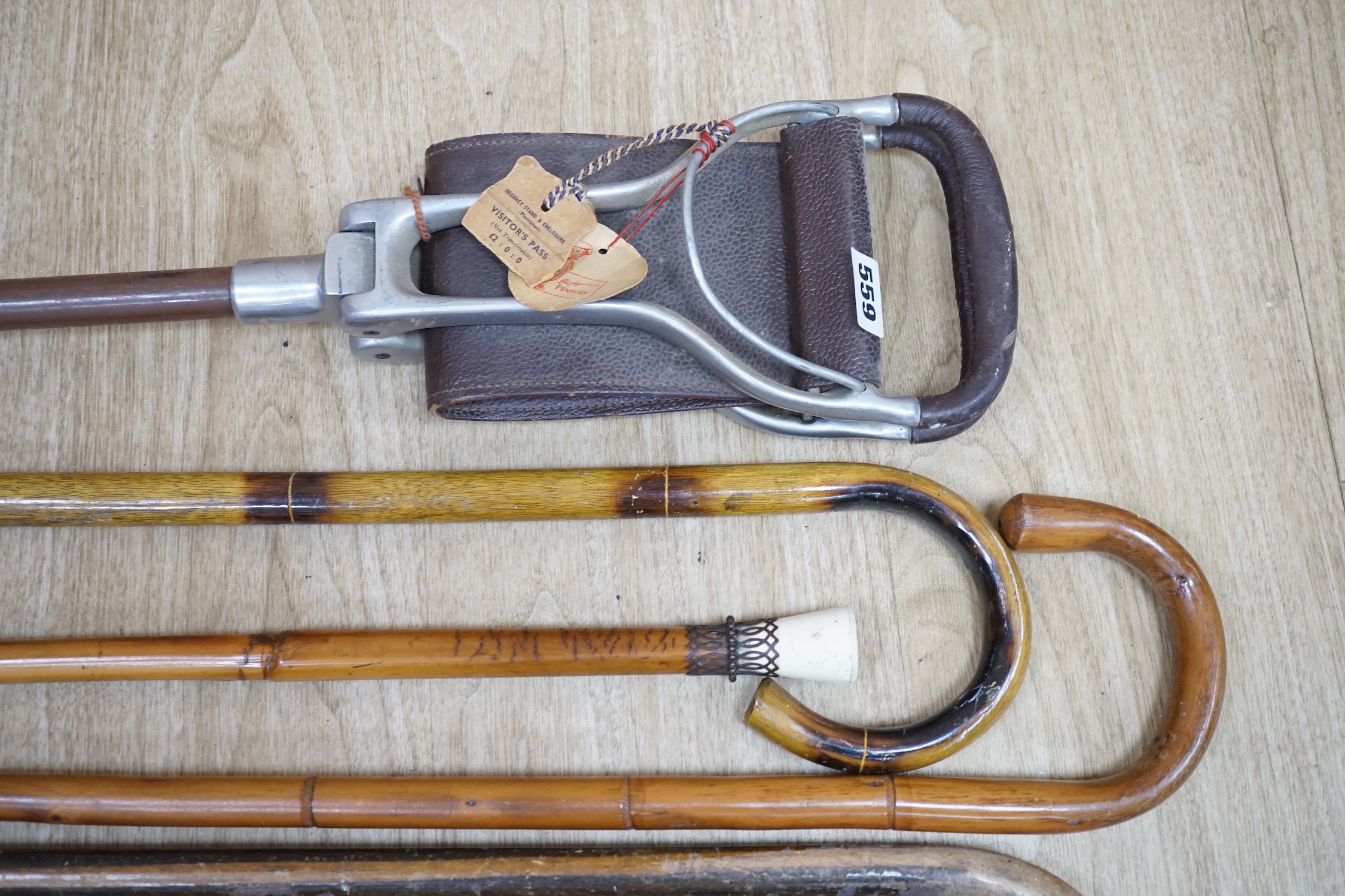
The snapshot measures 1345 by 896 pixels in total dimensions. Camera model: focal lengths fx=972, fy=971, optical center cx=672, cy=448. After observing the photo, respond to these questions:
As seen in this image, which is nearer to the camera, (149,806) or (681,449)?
(149,806)

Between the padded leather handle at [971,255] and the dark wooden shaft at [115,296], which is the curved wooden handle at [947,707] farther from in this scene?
the dark wooden shaft at [115,296]

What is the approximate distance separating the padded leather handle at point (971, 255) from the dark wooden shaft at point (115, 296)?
0.75m

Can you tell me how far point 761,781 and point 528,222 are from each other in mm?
623

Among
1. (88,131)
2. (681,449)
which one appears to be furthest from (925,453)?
Result: (88,131)

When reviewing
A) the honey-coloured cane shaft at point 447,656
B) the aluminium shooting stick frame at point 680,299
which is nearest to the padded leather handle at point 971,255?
the aluminium shooting stick frame at point 680,299

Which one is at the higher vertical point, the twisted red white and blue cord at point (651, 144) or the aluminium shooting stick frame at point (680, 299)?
the twisted red white and blue cord at point (651, 144)

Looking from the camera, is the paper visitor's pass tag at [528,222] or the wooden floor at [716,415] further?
the wooden floor at [716,415]

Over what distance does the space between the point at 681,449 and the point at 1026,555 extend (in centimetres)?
42

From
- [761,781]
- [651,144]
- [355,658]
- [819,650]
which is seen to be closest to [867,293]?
[651,144]

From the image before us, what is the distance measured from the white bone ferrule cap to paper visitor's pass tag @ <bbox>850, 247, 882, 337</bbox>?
0.32 m

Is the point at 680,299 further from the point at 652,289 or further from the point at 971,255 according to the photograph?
the point at 971,255

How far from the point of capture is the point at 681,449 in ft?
3.72

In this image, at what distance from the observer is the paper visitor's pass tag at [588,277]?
3.15ft

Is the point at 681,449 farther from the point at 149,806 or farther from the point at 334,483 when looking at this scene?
the point at 149,806
